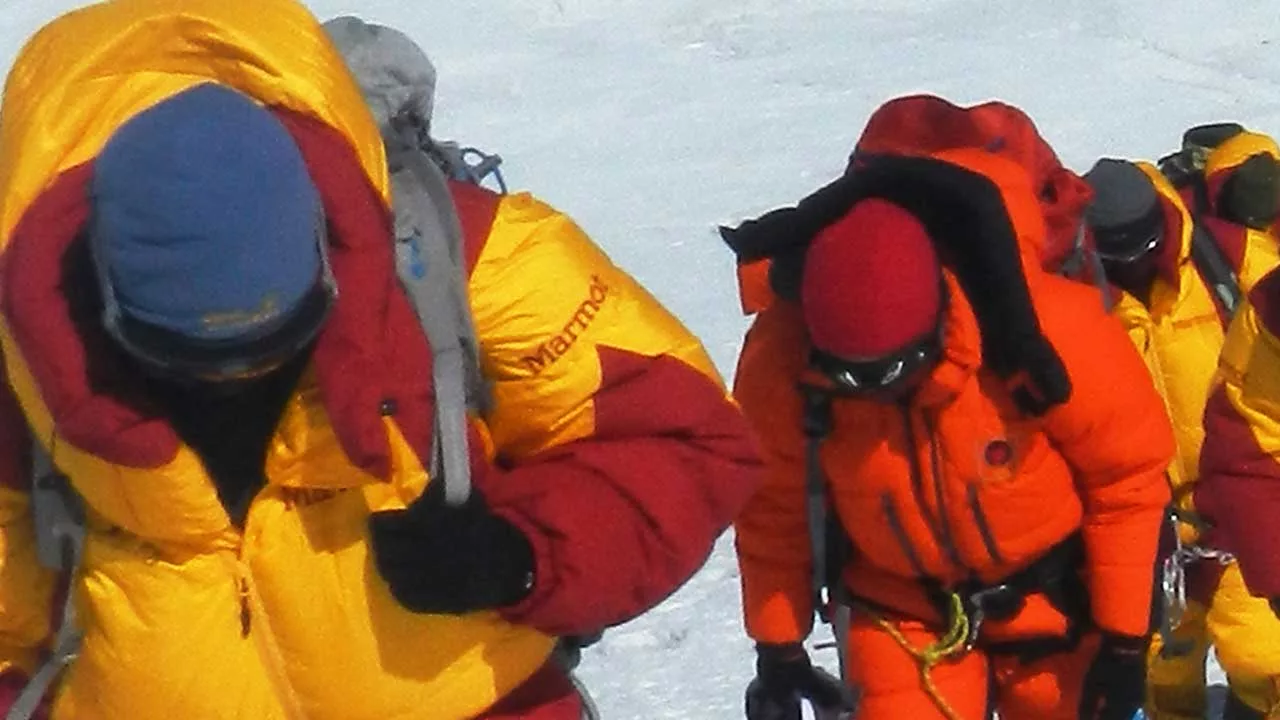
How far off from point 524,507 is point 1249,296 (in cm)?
135

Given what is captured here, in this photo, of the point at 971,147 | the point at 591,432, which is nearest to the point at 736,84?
the point at 971,147

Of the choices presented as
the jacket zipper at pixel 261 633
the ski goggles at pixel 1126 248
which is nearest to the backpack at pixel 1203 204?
the ski goggles at pixel 1126 248

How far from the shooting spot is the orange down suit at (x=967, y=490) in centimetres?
313

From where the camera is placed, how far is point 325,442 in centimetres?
214

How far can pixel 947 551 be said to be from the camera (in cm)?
330

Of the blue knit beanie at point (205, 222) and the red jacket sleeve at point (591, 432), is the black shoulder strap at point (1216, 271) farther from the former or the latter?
the blue knit beanie at point (205, 222)

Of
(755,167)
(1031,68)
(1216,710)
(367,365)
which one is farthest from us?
(1031,68)

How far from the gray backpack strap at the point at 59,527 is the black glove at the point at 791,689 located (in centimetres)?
150

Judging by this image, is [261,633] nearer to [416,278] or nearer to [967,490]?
[416,278]

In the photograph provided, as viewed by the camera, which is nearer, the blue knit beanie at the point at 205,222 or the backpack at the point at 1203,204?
the blue knit beanie at the point at 205,222

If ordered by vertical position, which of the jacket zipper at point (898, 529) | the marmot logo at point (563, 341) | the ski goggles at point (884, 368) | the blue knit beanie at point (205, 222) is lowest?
the jacket zipper at point (898, 529)

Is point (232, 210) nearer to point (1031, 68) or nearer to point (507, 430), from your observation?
point (507, 430)

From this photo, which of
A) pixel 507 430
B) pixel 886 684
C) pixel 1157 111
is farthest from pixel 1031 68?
pixel 507 430

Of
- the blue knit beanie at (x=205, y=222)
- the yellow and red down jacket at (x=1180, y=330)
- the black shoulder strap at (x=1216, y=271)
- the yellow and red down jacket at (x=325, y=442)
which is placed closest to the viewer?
the blue knit beanie at (x=205, y=222)
